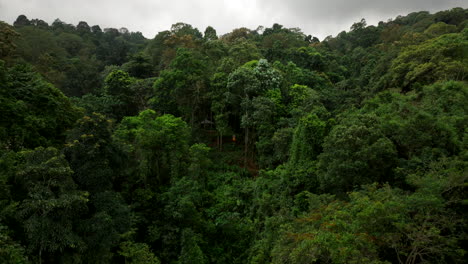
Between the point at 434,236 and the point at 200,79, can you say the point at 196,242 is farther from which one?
the point at 200,79

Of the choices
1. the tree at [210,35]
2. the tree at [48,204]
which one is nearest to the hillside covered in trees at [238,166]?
the tree at [48,204]

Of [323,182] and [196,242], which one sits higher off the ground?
[323,182]

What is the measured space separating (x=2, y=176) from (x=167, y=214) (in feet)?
22.6

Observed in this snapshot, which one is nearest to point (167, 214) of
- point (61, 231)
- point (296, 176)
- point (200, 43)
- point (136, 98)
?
point (61, 231)

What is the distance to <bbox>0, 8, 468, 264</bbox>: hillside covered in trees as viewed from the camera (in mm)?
9195

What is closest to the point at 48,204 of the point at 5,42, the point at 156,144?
the point at 156,144

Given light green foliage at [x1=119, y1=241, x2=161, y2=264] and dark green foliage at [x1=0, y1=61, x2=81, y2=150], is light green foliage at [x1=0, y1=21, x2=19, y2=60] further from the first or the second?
light green foliage at [x1=119, y1=241, x2=161, y2=264]

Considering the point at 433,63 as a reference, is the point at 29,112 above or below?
below

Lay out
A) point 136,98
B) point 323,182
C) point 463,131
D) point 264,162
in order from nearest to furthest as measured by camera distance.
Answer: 1. point 463,131
2. point 323,182
3. point 264,162
4. point 136,98

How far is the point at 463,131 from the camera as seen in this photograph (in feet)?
42.8

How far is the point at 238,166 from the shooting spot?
22.4 m

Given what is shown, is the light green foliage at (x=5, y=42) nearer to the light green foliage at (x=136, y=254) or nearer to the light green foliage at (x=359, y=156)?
the light green foliage at (x=136, y=254)

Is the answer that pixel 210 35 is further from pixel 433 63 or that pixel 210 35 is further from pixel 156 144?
pixel 433 63

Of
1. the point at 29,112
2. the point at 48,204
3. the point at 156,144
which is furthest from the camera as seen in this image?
the point at 156,144
